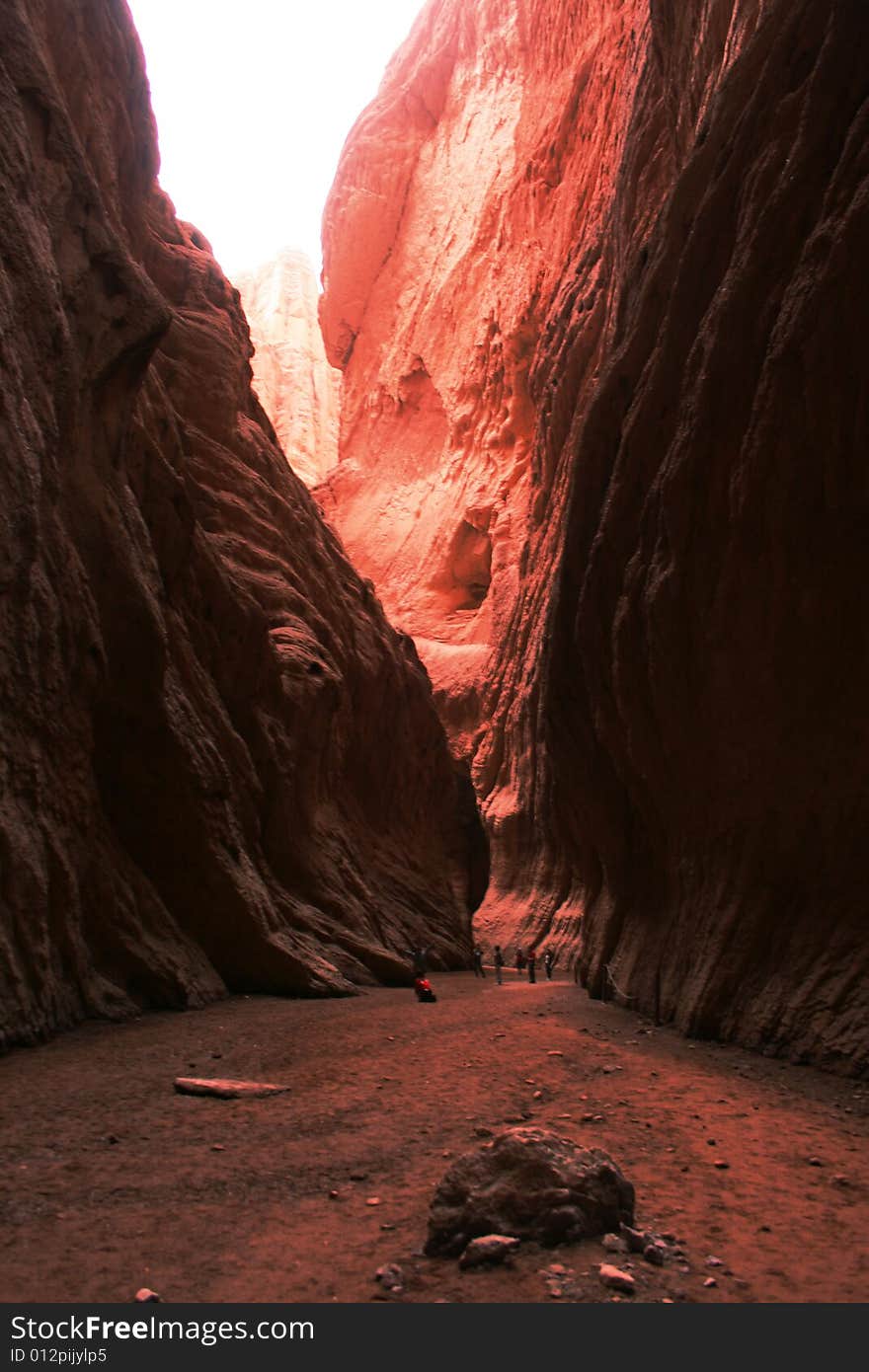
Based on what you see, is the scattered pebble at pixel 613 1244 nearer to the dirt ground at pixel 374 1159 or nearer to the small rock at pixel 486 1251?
the dirt ground at pixel 374 1159

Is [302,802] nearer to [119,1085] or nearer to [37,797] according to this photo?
[37,797]

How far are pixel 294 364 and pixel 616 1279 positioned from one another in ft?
275

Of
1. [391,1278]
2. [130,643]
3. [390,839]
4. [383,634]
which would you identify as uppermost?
[383,634]

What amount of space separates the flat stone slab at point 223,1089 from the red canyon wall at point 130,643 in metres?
1.50

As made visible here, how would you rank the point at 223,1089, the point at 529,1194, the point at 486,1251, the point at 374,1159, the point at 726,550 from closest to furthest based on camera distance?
the point at 486,1251 → the point at 529,1194 → the point at 374,1159 → the point at 223,1089 → the point at 726,550

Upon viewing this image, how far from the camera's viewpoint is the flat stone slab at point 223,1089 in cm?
571

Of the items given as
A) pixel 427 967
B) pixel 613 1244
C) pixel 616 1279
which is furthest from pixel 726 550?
pixel 427 967

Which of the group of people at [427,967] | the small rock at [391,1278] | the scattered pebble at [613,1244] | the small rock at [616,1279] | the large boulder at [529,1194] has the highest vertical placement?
the group of people at [427,967]

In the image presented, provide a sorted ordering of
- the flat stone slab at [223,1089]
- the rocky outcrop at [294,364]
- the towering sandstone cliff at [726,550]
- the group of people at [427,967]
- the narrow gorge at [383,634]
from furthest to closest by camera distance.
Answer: the rocky outcrop at [294,364] < the group of people at [427,967] < the narrow gorge at [383,634] < the towering sandstone cliff at [726,550] < the flat stone slab at [223,1089]

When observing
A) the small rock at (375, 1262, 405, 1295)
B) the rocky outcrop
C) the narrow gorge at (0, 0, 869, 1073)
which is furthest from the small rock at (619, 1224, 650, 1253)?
the rocky outcrop

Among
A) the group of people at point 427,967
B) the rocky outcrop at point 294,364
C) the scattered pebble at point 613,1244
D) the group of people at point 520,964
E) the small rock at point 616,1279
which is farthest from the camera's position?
the rocky outcrop at point 294,364

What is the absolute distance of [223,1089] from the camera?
5.74m

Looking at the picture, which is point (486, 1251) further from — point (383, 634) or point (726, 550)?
point (383, 634)

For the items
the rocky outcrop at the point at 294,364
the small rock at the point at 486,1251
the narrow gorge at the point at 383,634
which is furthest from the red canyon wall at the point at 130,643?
the rocky outcrop at the point at 294,364
